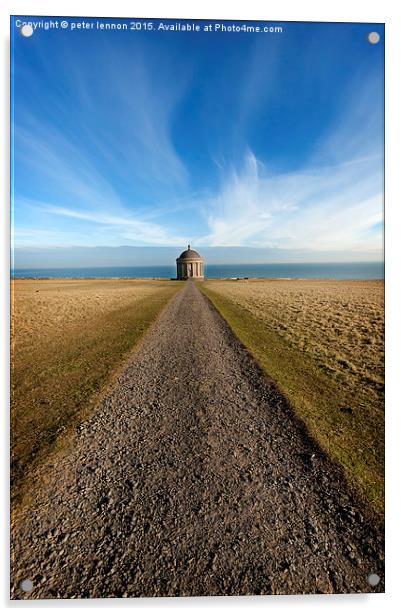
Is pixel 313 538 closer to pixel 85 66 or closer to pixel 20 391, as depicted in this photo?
pixel 20 391

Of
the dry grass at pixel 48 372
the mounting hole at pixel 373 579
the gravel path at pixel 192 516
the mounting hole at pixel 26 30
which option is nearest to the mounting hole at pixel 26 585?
the gravel path at pixel 192 516

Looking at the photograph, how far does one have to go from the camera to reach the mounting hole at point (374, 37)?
13.6 feet

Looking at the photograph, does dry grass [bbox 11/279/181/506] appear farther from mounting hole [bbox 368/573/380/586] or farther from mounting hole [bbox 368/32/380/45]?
mounting hole [bbox 368/32/380/45]

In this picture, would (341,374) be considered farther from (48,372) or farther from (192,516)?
(48,372)

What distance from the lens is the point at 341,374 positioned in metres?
6.71

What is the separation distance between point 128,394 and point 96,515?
111 inches

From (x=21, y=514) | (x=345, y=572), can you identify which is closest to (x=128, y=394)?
(x=21, y=514)

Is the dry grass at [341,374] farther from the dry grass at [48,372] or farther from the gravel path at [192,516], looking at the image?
the dry grass at [48,372]

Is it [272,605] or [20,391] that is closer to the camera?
[272,605]

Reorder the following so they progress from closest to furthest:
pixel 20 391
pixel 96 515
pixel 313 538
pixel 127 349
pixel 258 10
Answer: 1. pixel 313 538
2. pixel 96 515
3. pixel 258 10
4. pixel 20 391
5. pixel 127 349

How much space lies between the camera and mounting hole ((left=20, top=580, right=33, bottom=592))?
110 inches

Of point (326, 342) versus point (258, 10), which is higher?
point (258, 10)

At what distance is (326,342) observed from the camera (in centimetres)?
956

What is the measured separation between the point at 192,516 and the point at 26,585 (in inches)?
68.8
